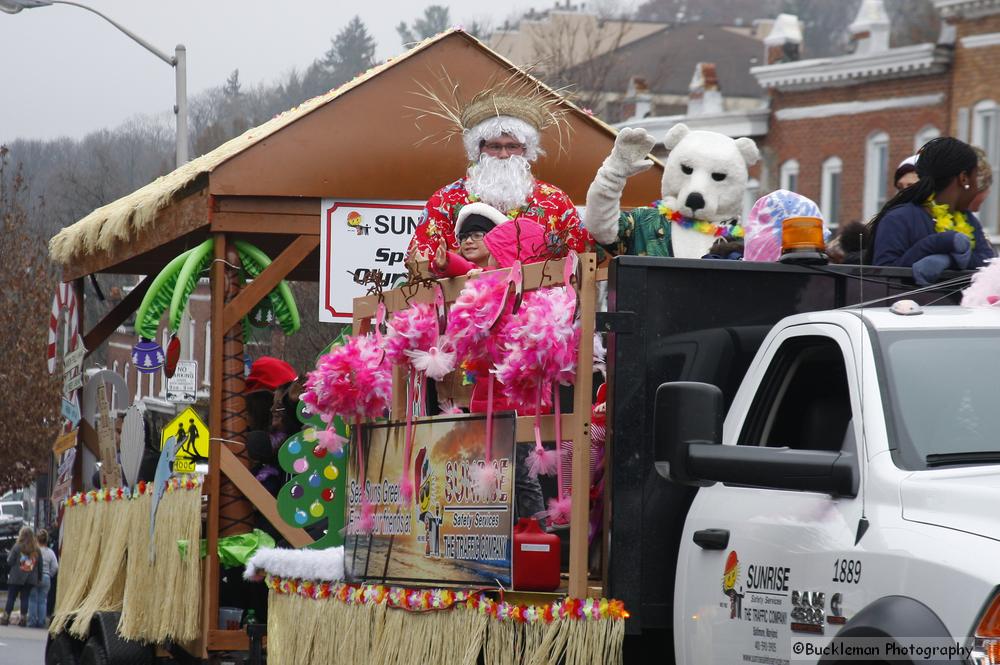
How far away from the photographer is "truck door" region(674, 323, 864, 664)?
169 inches

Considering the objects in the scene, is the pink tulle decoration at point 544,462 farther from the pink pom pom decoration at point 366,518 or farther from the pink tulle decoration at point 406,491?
the pink pom pom decoration at point 366,518

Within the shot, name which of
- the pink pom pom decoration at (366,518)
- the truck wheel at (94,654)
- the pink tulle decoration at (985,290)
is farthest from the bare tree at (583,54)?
the pink tulle decoration at (985,290)

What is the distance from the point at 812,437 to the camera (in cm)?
495

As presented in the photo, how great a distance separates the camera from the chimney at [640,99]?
4059 cm

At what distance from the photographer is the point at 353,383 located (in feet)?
21.5

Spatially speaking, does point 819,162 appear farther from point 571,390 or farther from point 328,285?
point 571,390

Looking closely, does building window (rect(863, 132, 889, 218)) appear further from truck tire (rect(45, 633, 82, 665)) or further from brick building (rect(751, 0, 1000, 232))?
truck tire (rect(45, 633, 82, 665))

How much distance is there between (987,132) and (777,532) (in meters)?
26.7

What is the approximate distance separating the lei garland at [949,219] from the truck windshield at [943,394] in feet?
4.52

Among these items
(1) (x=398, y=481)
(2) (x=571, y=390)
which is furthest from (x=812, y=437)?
(1) (x=398, y=481)

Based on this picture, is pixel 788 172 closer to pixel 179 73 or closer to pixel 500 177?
pixel 179 73

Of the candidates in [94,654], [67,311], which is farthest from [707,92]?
[94,654]

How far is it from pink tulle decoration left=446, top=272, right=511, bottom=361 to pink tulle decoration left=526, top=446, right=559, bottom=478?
43 centimetres

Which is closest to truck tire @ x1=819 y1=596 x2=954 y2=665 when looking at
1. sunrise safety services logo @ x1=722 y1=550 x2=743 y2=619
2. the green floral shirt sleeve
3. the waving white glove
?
sunrise safety services logo @ x1=722 y1=550 x2=743 y2=619
